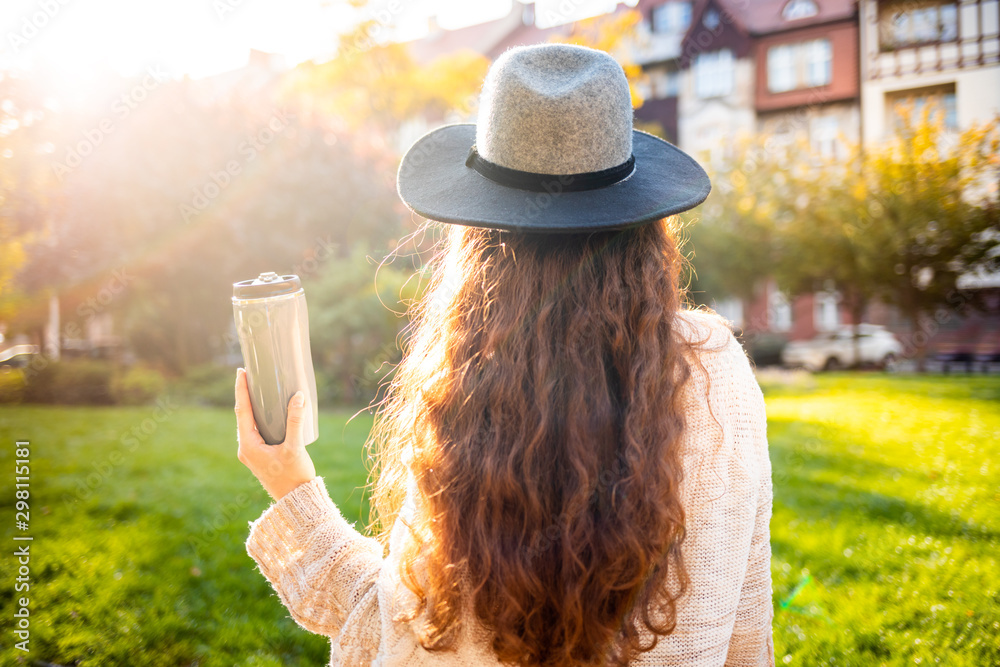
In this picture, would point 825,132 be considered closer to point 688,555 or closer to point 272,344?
point 688,555

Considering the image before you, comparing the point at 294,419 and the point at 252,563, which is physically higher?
the point at 294,419

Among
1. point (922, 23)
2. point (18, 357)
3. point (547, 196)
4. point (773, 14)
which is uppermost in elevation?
point (773, 14)

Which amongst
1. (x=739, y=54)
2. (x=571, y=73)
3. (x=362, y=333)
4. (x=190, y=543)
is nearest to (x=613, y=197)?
(x=571, y=73)

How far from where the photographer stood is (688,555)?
1028 mm

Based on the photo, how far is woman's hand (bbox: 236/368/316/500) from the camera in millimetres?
1153

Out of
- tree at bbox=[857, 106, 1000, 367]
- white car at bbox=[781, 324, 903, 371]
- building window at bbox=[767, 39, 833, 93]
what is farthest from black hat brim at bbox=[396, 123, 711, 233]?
building window at bbox=[767, 39, 833, 93]

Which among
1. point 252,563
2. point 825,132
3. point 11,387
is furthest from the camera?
point 825,132

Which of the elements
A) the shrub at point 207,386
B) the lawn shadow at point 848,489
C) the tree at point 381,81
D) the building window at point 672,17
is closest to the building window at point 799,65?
the building window at point 672,17

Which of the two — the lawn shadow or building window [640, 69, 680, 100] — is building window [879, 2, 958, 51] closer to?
building window [640, 69, 680, 100]

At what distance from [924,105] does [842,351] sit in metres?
7.43

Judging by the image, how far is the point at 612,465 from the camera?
0.98 m

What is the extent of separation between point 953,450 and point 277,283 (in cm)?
678

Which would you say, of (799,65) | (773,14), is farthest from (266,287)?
(773,14)

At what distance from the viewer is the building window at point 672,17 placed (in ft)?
73.6
